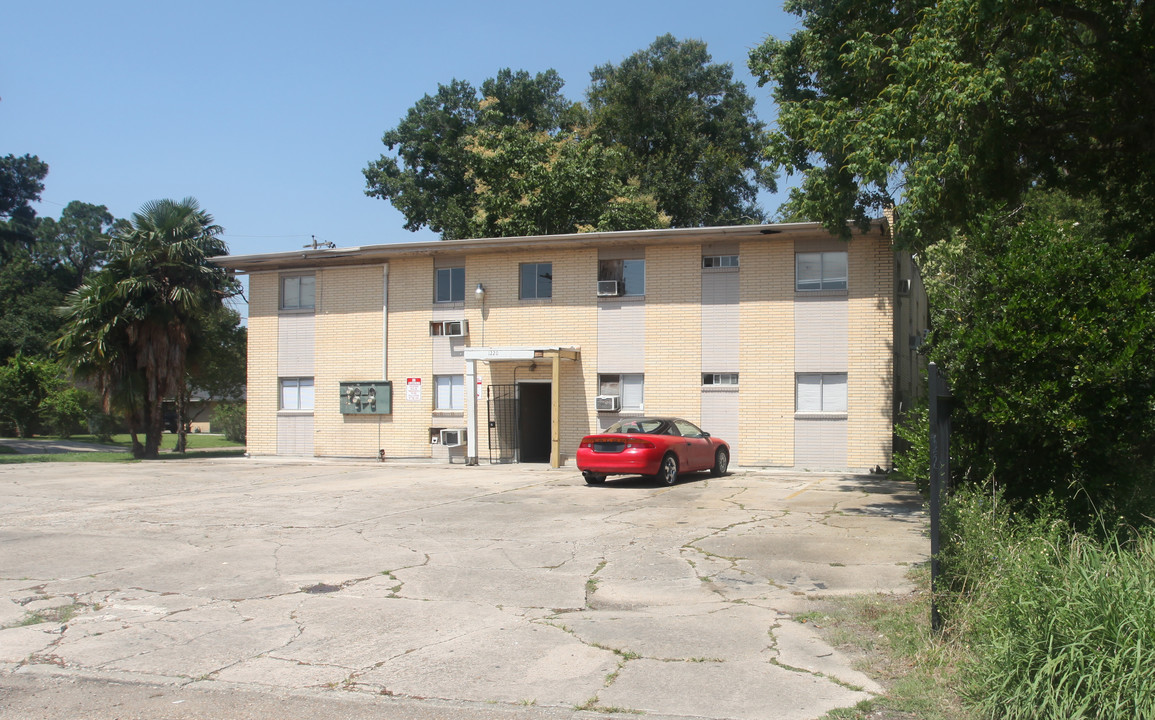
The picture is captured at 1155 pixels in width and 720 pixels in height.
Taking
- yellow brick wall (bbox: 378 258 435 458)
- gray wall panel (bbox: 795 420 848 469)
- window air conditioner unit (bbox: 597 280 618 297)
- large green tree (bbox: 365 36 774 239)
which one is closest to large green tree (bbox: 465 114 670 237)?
large green tree (bbox: 365 36 774 239)

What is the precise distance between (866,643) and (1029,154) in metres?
9.78

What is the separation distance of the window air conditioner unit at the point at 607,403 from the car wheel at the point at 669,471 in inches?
212

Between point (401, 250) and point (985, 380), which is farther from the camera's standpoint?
point (401, 250)

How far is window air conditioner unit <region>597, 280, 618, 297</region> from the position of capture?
75.5 ft

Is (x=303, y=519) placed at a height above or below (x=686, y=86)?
below

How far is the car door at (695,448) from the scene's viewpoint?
707 inches

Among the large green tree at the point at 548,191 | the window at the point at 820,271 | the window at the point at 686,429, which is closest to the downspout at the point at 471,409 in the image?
the window at the point at 686,429

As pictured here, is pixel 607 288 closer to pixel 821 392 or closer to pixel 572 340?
pixel 572 340

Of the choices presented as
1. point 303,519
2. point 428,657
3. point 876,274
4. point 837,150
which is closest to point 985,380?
point 428,657

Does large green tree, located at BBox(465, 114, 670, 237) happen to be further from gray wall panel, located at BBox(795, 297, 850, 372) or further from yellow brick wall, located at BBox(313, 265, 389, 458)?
gray wall panel, located at BBox(795, 297, 850, 372)

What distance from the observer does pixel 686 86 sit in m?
39.1

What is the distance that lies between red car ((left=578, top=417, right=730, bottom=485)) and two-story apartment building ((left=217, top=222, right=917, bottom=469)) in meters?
4.15

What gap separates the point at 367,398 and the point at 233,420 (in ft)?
95.0

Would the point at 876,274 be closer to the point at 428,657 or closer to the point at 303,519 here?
the point at 303,519
